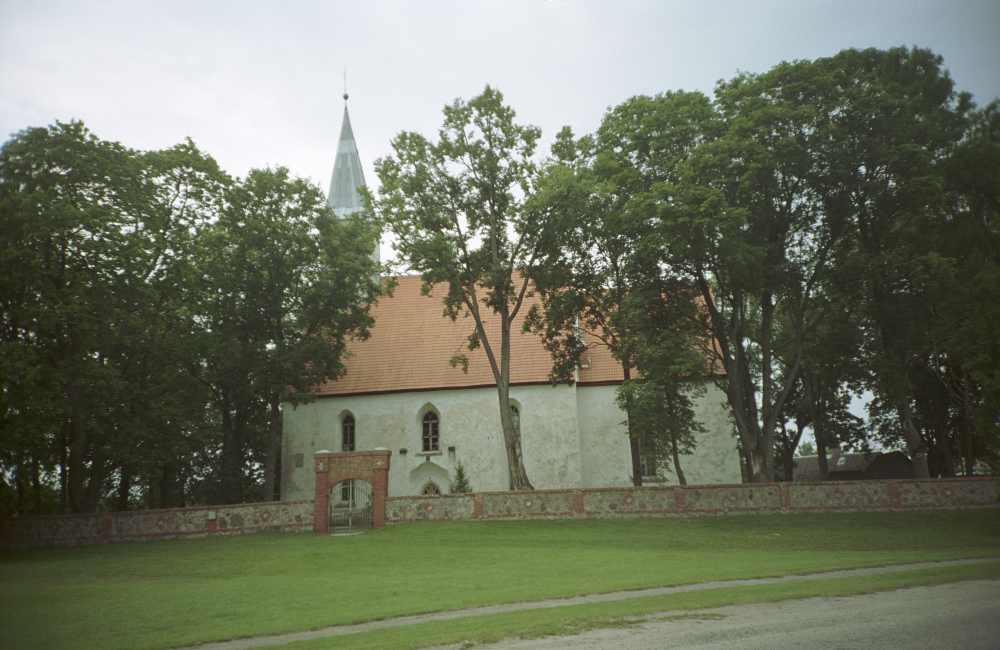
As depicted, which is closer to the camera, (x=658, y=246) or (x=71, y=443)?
(x=658, y=246)

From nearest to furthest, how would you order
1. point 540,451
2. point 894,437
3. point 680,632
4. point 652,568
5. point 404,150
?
point 680,632 < point 652,568 < point 404,150 < point 540,451 < point 894,437

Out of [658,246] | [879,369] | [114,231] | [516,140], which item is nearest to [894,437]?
[879,369]

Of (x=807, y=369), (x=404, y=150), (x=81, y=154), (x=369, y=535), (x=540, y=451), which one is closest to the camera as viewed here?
(x=369, y=535)

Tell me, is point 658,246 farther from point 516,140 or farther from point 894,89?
point 894,89

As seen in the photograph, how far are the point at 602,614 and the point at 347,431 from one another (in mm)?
25115

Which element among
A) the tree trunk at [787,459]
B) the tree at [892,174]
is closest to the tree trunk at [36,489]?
the tree at [892,174]

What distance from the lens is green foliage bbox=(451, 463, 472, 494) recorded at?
3055 cm

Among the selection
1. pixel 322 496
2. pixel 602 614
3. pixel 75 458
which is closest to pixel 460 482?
pixel 322 496

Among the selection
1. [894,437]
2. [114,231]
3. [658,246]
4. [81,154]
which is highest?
[81,154]

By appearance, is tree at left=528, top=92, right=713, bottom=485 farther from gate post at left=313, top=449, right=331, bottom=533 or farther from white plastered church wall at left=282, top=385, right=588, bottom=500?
gate post at left=313, top=449, right=331, bottom=533

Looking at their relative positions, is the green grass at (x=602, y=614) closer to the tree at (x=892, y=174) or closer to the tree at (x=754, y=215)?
the tree at (x=754, y=215)

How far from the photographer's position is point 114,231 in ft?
80.8

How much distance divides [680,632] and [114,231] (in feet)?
76.8

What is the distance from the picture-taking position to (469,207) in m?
26.7
